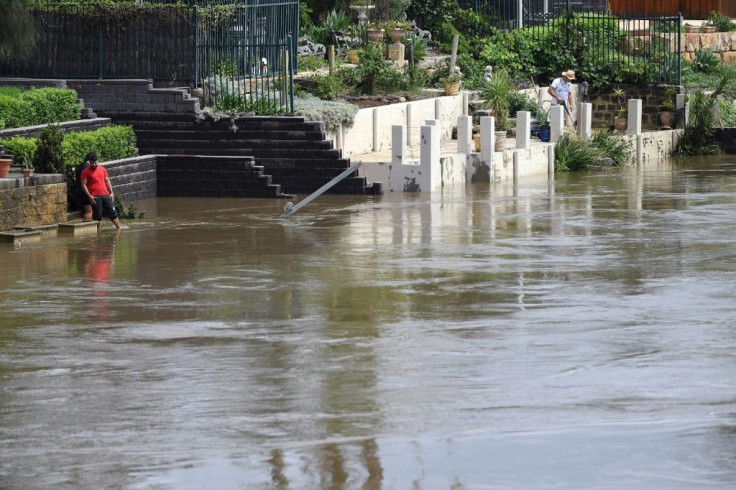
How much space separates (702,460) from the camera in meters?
10.3

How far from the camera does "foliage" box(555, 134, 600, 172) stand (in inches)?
1241

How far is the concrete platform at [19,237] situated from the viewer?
838 inches

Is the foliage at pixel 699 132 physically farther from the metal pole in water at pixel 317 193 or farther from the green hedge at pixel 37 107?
the green hedge at pixel 37 107

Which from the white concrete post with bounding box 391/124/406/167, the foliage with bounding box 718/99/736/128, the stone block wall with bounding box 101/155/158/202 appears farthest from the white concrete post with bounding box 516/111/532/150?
the foliage with bounding box 718/99/736/128

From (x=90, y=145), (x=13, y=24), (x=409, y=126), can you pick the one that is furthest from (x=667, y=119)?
(x=13, y=24)

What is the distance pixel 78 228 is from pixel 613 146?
14190mm

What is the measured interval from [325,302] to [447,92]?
17.5m

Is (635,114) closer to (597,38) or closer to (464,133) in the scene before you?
(597,38)

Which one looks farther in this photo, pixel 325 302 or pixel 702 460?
pixel 325 302

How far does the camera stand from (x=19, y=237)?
21469 millimetres

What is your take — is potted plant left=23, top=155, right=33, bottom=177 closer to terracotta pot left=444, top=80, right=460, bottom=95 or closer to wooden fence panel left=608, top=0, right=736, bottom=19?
terracotta pot left=444, top=80, right=460, bottom=95

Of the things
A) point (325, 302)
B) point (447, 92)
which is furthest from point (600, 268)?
point (447, 92)

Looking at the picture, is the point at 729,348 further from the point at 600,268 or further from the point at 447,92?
the point at 447,92

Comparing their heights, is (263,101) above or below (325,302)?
above
